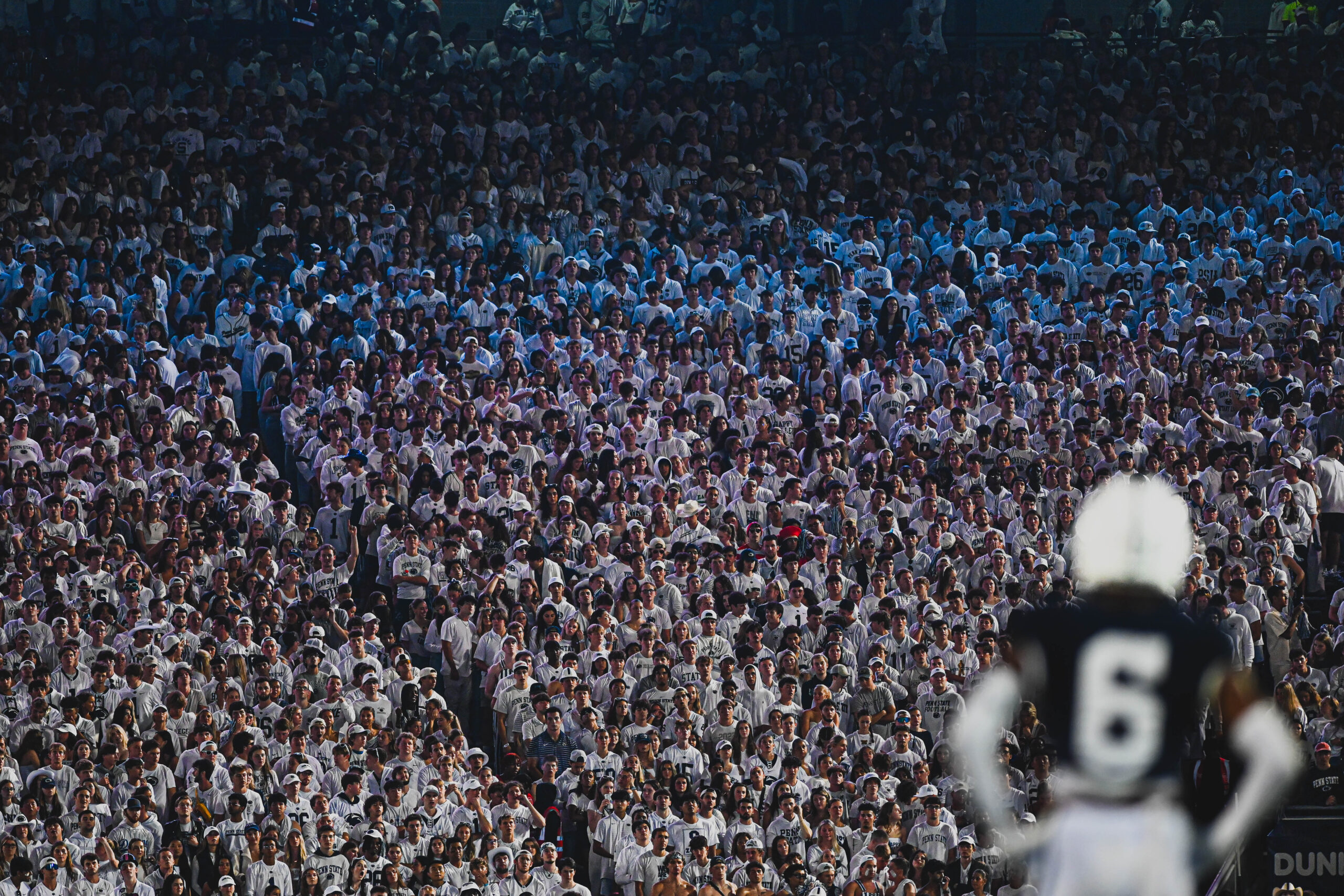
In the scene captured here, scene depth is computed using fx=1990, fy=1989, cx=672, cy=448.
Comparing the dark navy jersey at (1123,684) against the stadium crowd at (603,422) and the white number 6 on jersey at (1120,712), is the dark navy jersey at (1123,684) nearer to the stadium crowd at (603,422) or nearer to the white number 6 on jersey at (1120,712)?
the white number 6 on jersey at (1120,712)

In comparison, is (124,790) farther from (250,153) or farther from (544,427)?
(250,153)

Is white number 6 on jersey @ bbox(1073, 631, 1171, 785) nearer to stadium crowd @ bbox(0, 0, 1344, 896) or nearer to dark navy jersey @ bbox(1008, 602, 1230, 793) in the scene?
dark navy jersey @ bbox(1008, 602, 1230, 793)

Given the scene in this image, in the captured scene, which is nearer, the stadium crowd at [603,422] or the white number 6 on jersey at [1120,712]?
the white number 6 on jersey at [1120,712]

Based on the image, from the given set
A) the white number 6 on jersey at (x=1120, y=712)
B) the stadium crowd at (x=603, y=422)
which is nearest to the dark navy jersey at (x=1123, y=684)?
the white number 6 on jersey at (x=1120, y=712)

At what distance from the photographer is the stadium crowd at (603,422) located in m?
16.6

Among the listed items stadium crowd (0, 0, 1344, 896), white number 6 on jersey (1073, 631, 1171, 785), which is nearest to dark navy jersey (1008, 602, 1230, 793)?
white number 6 on jersey (1073, 631, 1171, 785)

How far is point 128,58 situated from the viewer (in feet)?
86.0

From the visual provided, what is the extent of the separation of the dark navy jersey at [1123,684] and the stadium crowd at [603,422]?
10.5 m

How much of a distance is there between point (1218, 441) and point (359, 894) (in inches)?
409

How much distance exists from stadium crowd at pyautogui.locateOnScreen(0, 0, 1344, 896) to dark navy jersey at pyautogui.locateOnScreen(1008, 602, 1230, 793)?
10.5 meters

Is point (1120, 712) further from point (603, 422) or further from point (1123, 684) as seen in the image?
point (603, 422)

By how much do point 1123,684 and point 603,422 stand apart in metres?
15.0

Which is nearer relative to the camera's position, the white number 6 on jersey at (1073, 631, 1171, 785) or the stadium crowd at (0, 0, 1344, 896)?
the white number 6 on jersey at (1073, 631, 1171, 785)

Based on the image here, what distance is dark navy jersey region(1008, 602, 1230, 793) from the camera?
5609mm
